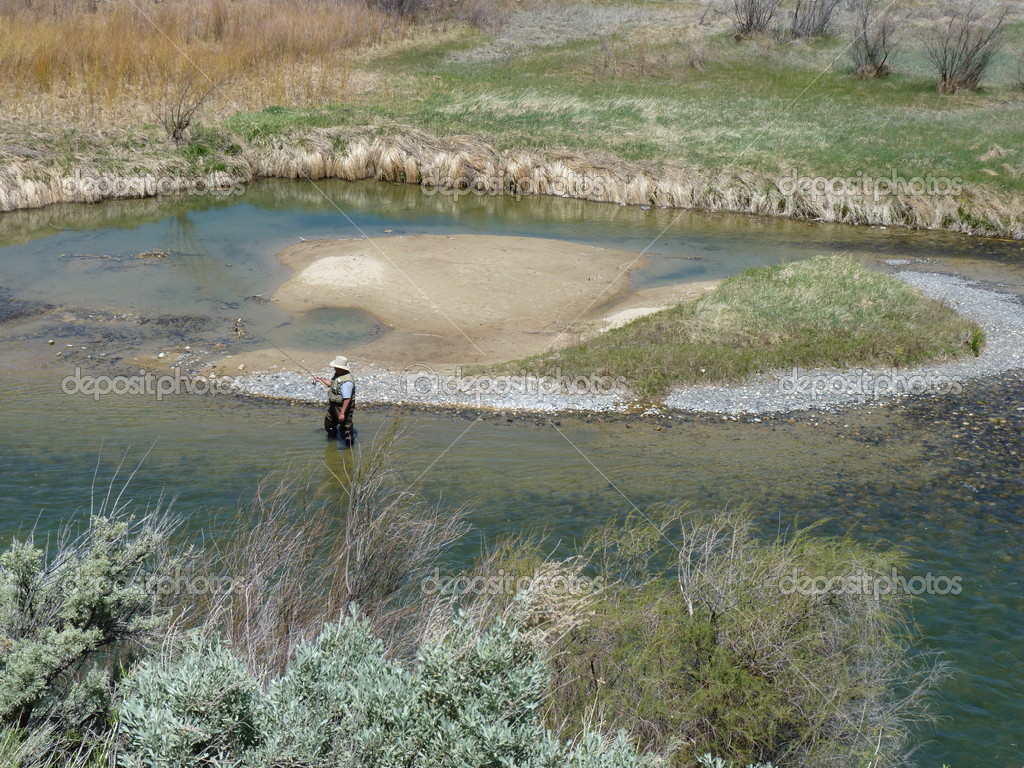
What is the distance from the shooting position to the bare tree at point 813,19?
159 ft

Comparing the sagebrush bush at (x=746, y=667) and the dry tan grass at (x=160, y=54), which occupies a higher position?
the dry tan grass at (x=160, y=54)

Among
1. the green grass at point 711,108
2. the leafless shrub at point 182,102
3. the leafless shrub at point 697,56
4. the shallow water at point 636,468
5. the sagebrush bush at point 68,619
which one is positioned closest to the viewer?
the sagebrush bush at point 68,619

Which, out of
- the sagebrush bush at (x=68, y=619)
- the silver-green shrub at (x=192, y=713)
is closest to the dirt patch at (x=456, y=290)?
the sagebrush bush at (x=68, y=619)

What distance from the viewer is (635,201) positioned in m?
34.5

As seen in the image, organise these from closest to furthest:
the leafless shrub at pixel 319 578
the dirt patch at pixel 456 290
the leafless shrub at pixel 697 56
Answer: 1. the leafless shrub at pixel 319 578
2. the dirt patch at pixel 456 290
3. the leafless shrub at pixel 697 56

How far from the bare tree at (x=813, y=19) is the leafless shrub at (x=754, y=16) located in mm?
1357

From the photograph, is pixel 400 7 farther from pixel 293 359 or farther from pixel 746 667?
pixel 746 667

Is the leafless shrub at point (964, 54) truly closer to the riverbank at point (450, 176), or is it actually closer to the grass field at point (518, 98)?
the grass field at point (518, 98)

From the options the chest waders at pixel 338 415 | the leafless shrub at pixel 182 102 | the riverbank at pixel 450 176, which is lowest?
the chest waders at pixel 338 415

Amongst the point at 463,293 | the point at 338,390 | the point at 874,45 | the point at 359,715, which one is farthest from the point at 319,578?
the point at 874,45

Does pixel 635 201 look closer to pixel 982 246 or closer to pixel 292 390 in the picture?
pixel 982 246

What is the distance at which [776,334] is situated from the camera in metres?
20.4

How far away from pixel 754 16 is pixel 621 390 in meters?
38.6

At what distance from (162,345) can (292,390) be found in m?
4.19
